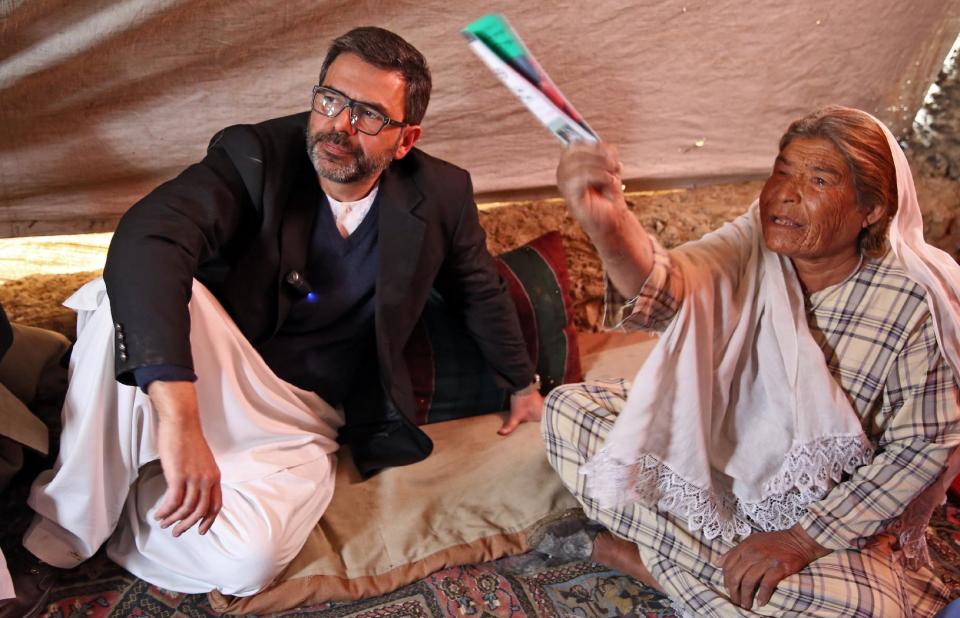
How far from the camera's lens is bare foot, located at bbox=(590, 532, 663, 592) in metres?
2.03

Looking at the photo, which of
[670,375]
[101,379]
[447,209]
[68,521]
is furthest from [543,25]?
[68,521]

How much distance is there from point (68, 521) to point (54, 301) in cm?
77

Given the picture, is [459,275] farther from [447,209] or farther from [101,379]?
[101,379]

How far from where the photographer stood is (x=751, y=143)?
306 cm

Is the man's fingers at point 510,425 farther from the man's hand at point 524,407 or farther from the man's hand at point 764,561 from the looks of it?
the man's hand at point 764,561

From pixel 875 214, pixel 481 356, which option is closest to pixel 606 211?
pixel 875 214

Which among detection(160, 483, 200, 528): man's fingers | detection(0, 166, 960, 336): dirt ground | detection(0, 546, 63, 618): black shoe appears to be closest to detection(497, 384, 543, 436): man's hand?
detection(0, 166, 960, 336): dirt ground

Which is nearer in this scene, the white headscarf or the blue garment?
the white headscarf

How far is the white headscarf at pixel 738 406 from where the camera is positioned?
1.73 m

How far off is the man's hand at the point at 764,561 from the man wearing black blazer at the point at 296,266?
869 millimetres

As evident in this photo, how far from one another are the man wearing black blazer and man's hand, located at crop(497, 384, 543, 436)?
35cm

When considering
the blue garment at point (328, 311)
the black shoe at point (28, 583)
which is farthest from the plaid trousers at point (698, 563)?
the black shoe at point (28, 583)

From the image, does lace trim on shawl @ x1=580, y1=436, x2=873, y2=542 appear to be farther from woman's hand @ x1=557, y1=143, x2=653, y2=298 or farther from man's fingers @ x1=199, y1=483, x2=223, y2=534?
man's fingers @ x1=199, y1=483, x2=223, y2=534

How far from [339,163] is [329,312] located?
1.23 ft
